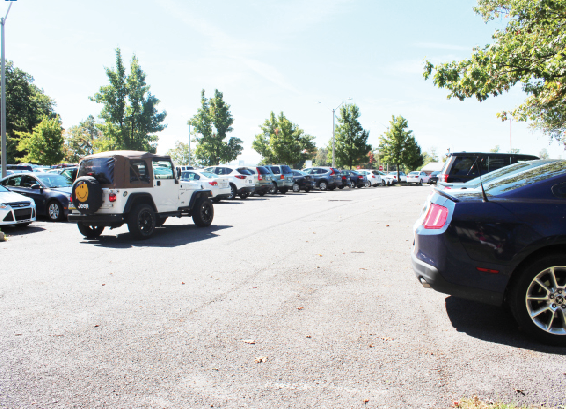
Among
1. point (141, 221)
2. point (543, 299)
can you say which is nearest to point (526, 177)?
point (543, 299)

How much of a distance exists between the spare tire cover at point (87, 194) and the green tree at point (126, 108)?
3079 centimetres

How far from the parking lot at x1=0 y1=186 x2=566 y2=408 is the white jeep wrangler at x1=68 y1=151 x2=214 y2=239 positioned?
7.71 ft

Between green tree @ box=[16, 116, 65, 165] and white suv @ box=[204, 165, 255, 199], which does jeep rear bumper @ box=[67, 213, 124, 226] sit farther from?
green tree @ box=[16, 116, 65, 165]

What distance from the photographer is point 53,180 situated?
15.9 m

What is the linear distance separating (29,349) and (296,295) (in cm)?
294

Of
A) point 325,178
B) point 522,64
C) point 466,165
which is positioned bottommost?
point 325,178

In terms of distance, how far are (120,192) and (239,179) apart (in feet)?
48.6

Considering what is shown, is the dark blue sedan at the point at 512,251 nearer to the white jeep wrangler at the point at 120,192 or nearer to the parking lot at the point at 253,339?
the parking lot at the point at 253,339

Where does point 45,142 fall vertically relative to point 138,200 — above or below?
above

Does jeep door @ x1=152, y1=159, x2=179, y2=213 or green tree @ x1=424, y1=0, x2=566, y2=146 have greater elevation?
green tree @ x1=424, y1=0, x2=566, y2=146

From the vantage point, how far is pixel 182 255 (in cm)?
838

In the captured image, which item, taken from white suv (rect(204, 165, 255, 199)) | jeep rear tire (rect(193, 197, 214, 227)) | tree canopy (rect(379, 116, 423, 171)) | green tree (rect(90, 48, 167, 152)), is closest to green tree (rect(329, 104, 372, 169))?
tree canopy (rect(379, 116, 423, 171))

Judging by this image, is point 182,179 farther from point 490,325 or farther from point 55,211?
point 490,325

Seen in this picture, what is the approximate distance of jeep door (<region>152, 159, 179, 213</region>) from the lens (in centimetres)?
1116
